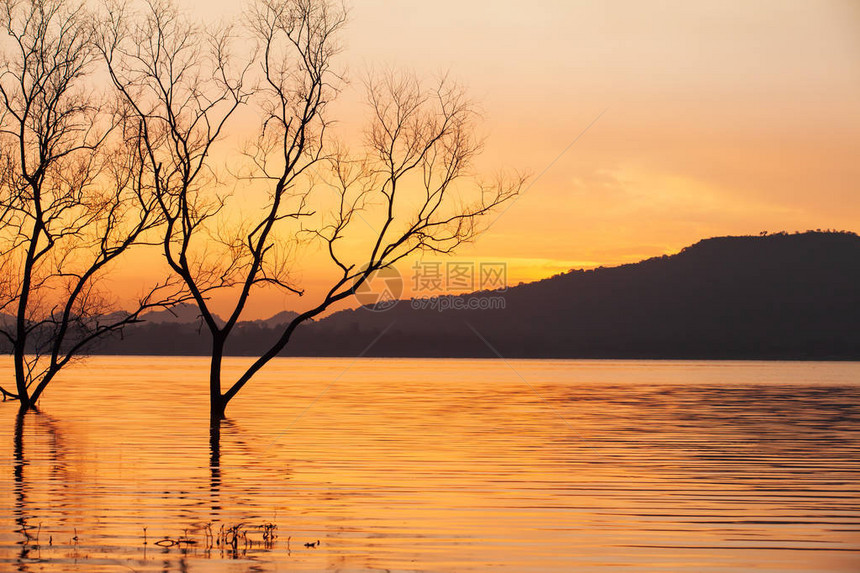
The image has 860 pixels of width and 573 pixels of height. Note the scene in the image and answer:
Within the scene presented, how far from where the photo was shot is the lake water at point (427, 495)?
39.4 ft

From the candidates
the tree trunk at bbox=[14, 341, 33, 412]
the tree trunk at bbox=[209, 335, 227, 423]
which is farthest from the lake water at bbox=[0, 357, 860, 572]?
the tree trunk at bbox=[14, 341, 33, 412]

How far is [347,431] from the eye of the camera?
29.5 m

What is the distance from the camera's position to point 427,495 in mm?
16812

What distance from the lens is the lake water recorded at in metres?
12.0

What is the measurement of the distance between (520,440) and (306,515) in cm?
1319

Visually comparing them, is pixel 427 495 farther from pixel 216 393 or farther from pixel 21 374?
pixel 21 374

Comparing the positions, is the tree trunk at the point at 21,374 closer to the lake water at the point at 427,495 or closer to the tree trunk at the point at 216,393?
Answer: the lake water at the point at 427,495

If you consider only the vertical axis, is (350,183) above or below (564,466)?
above

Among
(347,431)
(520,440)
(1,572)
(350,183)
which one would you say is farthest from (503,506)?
(350,183)

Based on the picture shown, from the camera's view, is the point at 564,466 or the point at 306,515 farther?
the point at 564,466

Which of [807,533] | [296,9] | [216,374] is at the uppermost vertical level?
[296,9]

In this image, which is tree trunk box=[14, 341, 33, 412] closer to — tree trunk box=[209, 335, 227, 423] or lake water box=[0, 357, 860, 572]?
lake water box=[0, 357, 860, 572]

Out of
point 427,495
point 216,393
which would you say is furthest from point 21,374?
point 427,495

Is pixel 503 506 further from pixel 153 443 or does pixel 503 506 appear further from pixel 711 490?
pixel 153 443
